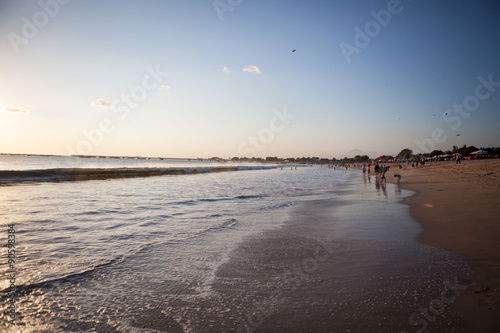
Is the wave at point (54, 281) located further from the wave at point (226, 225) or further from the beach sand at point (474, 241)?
the beach sand at point (474, 241)

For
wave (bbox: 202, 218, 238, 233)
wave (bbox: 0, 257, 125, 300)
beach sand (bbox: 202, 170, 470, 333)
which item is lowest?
wave (bbox: 202, 218, 238, 233)

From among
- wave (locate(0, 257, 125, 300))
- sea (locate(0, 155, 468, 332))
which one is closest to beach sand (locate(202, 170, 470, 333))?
sea (locate(0, 155, 468, 332))

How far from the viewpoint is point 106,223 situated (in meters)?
10.2

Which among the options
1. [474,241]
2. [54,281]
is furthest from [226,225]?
[474,241]

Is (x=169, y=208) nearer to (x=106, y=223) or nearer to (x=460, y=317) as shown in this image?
(x=106, y=223)

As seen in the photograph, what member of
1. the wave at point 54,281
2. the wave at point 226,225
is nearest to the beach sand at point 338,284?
the wave at point 226,225

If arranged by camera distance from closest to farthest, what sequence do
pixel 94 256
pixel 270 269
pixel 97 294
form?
pixel 97 294
pixel 270 269
pixel 94 256

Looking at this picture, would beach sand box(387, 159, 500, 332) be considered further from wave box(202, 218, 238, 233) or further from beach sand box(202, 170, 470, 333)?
wave box(202, 218, 238, 233)

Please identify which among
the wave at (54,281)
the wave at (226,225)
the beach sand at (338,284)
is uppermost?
the wave at (54,281)

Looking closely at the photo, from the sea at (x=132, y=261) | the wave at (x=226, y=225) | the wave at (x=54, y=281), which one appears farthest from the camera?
the wave at (x=226, y=225)

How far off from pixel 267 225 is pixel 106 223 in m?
6.78

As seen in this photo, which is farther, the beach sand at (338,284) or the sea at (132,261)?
the sea at (132,261)

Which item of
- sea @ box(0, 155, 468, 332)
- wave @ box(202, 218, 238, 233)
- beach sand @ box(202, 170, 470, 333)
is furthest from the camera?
wave @ box(202, 218, 238, 233)

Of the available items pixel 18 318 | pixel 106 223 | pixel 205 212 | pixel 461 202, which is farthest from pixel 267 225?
pixel 461 202
